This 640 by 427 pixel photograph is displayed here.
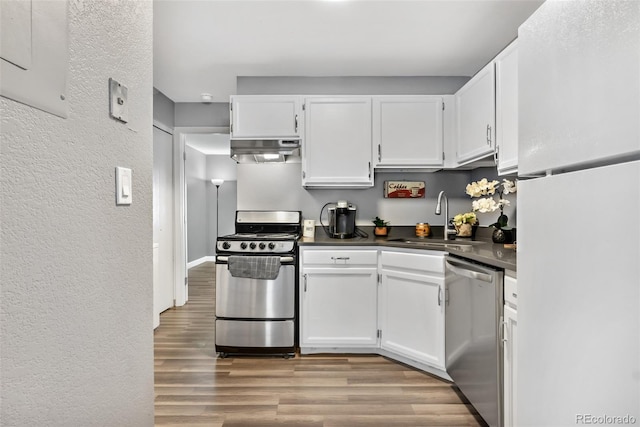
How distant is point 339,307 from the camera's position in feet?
9.59

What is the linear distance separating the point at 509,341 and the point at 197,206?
7251 millimetres

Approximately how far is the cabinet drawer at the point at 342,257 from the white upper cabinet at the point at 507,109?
111cm

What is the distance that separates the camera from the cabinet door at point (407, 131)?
3221 millimetres

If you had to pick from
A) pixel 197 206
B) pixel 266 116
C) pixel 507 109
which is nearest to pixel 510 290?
pixel 507 109

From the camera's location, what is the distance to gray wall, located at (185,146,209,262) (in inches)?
294

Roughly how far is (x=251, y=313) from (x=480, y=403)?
1.69 meters

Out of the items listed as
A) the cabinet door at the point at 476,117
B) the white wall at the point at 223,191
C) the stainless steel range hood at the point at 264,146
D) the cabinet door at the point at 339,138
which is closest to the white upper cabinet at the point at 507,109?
the cabinet door at the point at 476,117

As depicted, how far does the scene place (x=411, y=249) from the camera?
2.68m

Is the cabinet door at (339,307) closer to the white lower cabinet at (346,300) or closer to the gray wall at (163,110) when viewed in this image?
the white lower cabinet at (346,300)

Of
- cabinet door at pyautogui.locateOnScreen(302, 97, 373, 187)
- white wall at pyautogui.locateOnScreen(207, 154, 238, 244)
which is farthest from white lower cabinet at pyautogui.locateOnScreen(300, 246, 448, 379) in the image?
white wall at pyautogui.locateOnScreen(207, 154, 238, 244)

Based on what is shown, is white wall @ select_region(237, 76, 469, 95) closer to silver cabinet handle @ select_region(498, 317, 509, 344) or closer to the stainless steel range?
the stainless steel range

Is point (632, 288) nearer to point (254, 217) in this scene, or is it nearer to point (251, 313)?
point (251, 313)

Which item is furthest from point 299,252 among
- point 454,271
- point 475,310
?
point 475,310

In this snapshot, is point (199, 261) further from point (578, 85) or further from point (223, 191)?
point (578, 85)
